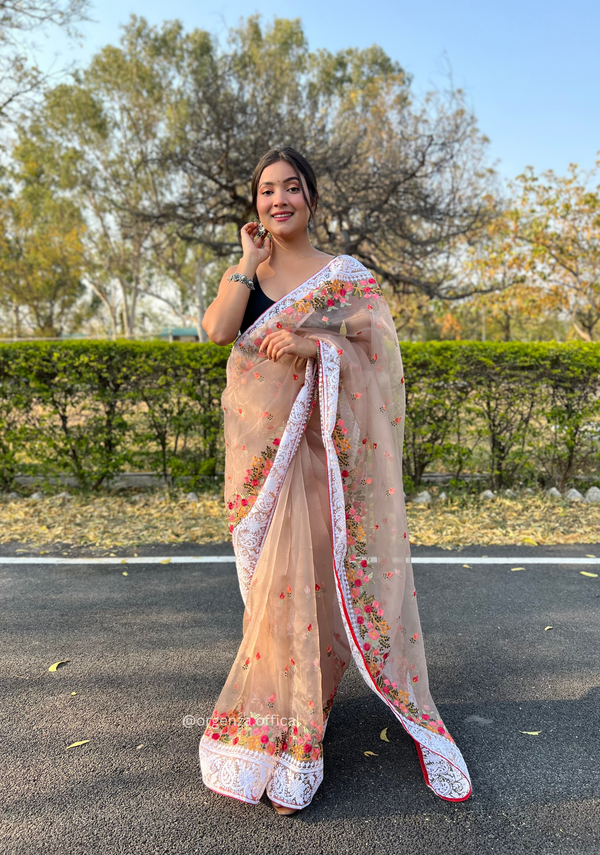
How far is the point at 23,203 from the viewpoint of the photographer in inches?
1133

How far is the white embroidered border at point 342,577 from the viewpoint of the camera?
200cm

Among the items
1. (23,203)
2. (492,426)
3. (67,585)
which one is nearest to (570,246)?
(492,426)

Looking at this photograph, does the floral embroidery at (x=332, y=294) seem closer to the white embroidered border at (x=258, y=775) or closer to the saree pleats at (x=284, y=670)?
the saree pleats at (x=284, y=670)

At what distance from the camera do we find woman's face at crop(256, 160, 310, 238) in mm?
2184

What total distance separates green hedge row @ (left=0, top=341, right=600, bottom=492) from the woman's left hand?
11.2ft

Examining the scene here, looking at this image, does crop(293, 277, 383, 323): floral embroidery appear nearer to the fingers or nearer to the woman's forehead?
the fingers

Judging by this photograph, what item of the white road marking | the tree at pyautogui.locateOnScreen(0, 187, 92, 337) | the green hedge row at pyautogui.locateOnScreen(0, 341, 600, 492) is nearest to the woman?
the white road marking

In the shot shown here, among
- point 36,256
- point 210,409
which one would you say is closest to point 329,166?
point 210,409

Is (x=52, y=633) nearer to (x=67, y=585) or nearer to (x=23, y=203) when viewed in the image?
(x=67, y=585)

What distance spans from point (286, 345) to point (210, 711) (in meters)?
1.52

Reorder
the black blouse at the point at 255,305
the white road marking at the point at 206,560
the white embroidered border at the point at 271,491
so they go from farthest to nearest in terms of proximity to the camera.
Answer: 1. the white road marking at the point at 206,560
2. the black blouse at the point at 255,305
3. the white embroidered border at the point at 271,491

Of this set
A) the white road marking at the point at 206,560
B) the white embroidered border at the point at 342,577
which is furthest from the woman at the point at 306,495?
the white road marking at the point at 206,560

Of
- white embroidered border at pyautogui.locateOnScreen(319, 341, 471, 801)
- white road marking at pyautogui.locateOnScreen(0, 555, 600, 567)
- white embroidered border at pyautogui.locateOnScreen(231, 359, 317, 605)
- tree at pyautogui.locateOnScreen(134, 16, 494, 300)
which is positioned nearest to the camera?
white embroidered border at pyautogui.locateOnScreen(319, 341, 471, 801)

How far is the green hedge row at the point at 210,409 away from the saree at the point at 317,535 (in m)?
3.27
